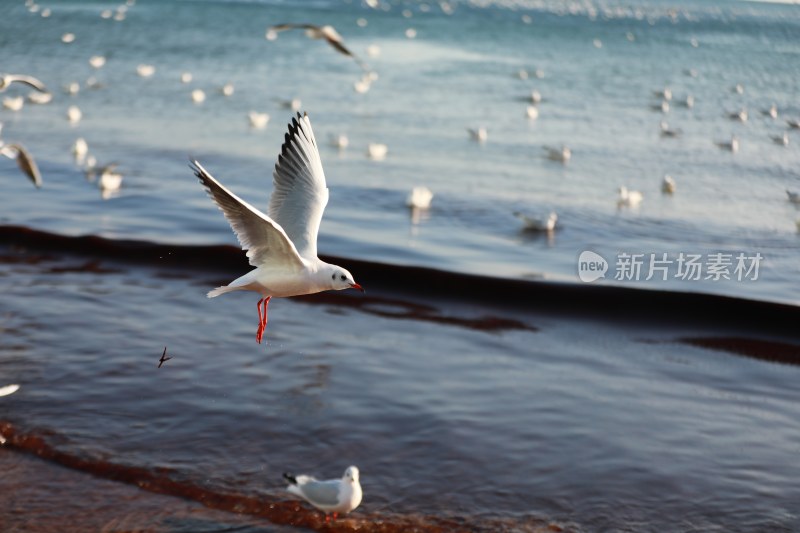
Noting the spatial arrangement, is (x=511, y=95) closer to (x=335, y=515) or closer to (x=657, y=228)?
(x=657, y=228)

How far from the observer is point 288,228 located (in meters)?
6.98

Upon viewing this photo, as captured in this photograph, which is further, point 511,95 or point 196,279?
point 511,95

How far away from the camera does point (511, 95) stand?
28500 mm

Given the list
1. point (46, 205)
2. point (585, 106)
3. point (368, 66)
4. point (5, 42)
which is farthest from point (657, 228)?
point (5, 42)

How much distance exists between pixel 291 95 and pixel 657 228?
46.0 ft

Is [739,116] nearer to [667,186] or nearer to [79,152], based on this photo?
[667,186]

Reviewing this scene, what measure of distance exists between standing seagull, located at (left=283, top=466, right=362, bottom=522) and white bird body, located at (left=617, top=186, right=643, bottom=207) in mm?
10413

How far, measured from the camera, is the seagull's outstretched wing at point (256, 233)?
582cm

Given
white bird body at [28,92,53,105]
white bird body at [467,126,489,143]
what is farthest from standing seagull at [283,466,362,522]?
white bird body at [28,92,53,105]

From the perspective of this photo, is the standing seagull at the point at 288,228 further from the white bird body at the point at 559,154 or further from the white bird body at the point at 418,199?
the white bird body at the point at 559,154

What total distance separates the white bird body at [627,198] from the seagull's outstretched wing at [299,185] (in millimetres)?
9003

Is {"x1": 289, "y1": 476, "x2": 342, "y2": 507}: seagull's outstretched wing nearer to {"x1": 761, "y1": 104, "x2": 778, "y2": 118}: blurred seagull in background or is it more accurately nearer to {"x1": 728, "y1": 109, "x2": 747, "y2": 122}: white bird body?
{"x1": 728, "y1": 109, "x2": 747, "y2": 122}: white bird body

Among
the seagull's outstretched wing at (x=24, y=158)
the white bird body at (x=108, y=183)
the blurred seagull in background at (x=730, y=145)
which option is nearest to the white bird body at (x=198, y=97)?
the white bird body at (x=108, y=183)

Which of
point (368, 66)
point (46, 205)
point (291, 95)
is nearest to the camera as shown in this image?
point (46, 205)
